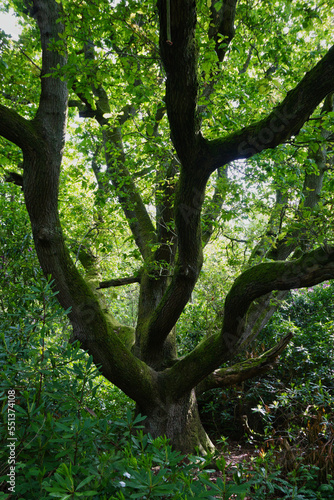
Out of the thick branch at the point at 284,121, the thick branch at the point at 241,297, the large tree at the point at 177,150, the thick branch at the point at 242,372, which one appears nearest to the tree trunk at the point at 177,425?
the large tree at the point at 177,150

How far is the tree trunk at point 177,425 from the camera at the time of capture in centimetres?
416

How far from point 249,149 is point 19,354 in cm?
236

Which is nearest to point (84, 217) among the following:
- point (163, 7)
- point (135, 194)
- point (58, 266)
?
point (135, 194)

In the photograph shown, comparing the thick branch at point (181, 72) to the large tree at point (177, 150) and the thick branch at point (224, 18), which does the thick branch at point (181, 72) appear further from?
the thick branch at point (224, 18)

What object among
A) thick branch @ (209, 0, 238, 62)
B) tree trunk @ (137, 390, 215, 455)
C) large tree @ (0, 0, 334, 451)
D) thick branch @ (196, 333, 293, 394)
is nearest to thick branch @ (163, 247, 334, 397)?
large tree @ (0, 0, 334, 451)

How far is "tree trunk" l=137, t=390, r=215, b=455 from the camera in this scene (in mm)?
4156

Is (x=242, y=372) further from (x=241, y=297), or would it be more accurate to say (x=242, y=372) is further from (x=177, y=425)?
(x=241, y=297)

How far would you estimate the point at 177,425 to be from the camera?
4.27 metres

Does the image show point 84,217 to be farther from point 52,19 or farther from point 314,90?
point 314,90

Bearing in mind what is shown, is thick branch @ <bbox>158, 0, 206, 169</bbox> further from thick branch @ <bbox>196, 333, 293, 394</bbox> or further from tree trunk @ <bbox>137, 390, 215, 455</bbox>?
thick branch @ <bbox>196, 333, 293, 394</bbox>

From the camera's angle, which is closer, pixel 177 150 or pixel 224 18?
pixel 177 150

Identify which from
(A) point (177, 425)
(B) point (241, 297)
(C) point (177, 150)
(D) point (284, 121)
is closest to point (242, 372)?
(A) point (177, 425)

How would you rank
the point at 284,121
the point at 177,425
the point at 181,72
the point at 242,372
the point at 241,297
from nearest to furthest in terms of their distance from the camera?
the point at 181,72, the point at 284,121, the point at 241,297, the point at 177,425, the point at 242,372

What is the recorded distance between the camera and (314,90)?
7.81 ft
